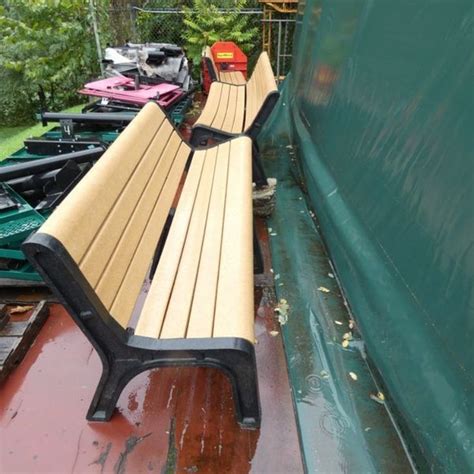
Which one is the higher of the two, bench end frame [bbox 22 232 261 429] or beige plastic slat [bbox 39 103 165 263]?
beige plastic slat [bbox 39 103 165 263]

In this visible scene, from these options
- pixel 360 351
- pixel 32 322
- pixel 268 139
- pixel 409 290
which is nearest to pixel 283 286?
pixel 360 351

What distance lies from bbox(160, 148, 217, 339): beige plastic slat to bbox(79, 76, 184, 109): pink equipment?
2.28 metres

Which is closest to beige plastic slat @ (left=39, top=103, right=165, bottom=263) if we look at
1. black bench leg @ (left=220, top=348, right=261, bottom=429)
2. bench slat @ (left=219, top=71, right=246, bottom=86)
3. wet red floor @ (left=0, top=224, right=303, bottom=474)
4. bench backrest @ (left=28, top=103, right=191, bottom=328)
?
bench backrest @ (left=28, top=103, right=191, bottom=328)

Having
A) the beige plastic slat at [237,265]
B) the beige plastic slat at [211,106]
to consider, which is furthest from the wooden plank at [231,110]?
the beige plastic slat at [237,265]

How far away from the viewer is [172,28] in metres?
7.70

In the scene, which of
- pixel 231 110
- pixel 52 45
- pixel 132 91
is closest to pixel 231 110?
pixel 231 110

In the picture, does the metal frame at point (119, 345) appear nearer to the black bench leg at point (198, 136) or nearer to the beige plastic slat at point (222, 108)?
the black bench leg at point (198, 136)

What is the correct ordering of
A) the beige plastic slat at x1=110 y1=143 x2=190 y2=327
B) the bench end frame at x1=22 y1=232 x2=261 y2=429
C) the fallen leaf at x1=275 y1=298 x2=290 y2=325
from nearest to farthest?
the bench end frame at x1=22 y1=232 x2=261 y2=429 → the beige plastic slat at x1=110 y1=143 x2=190 y2=327 → the fallen leaf at x1=275 y1=298 x2=290 y2=325

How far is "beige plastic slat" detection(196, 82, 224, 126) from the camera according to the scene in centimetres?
317

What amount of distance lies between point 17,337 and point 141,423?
75 cm

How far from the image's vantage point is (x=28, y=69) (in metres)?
6.46

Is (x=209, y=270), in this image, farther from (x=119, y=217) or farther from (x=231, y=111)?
(x=231, y=111)

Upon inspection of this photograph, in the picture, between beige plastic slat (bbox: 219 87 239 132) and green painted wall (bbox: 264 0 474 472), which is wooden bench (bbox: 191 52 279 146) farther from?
green painted wall (bbox: 264 0 474 472)

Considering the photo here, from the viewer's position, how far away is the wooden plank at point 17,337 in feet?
5.88
